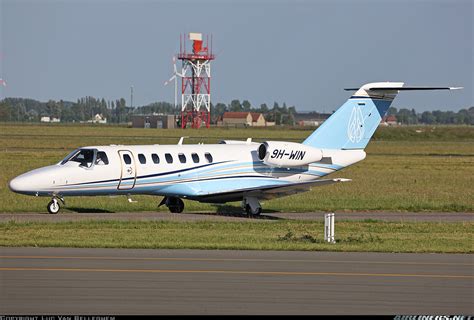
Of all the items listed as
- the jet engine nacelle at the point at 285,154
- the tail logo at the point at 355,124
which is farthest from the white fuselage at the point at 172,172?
the tail logo at the point at 355,124

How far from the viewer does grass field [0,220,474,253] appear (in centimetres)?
2133

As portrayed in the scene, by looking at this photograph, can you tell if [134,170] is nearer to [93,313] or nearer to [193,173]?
[193,173]

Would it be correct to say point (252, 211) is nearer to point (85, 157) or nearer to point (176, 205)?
point (176, 205)

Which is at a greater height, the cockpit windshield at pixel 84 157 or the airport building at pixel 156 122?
the cockpit windshield at pixel 84 157

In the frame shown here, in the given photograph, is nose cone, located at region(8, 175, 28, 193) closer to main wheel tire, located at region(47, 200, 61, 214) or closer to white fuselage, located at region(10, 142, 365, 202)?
white fuselage, located at region(10, 142, 365, 202)

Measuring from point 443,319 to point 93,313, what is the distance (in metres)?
5.06

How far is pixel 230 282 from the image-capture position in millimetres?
16172

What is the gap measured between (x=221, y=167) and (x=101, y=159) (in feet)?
13.8

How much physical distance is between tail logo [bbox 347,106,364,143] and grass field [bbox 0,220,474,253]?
5624mm

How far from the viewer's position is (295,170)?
31.7 metres

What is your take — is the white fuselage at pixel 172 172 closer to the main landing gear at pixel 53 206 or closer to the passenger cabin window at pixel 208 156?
the passenger cabin window at pixel 208 156

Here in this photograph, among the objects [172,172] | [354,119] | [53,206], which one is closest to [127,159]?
[172,172]

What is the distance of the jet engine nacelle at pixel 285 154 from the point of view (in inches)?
1216

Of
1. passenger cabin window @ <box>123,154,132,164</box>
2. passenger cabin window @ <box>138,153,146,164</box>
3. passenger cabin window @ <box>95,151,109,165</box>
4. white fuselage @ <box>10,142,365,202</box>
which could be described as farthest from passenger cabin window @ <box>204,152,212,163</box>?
passenger cabin window @ <box>95,151,109,165</box>
